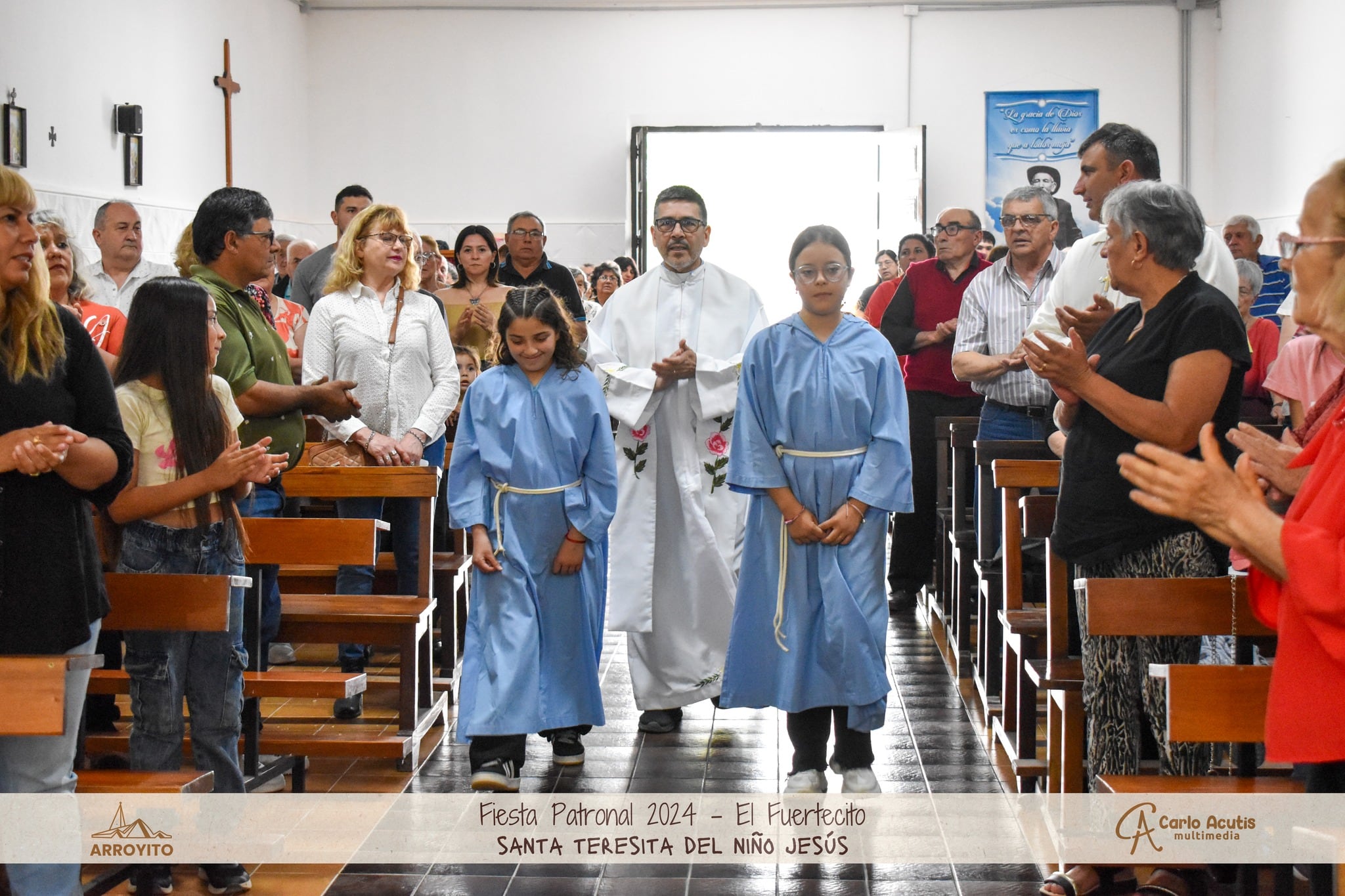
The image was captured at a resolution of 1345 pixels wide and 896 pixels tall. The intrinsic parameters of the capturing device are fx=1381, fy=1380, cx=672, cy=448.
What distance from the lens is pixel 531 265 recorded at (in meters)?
6.83

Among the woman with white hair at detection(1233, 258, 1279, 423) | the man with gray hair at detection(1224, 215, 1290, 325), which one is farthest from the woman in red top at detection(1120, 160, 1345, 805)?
the man with gray hair at detection(1224, 215, 1290, 325)

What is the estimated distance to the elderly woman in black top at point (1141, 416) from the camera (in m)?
2.96

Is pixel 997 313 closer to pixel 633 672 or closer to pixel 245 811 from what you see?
pixel 633 672

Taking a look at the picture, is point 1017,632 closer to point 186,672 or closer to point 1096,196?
point 1096,196

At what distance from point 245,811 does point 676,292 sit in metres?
2.37

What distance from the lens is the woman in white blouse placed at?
16.5 feet

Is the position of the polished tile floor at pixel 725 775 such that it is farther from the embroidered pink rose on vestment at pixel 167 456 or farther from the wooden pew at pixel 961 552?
the embroidered pink rose on vestment at pixel 167 456

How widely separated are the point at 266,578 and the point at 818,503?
1.71 m

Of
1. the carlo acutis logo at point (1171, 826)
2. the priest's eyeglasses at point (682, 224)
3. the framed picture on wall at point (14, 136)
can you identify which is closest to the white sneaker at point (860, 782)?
the carlo acutis logo at point (1171, 826)

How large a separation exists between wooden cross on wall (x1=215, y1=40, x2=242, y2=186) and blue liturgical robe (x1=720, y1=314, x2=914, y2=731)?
8.42m

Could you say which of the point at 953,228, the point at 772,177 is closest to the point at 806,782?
the point at 953,228

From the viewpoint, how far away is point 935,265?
660cm

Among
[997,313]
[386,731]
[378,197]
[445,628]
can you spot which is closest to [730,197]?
[378,197]

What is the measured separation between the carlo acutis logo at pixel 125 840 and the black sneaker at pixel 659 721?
6.89ft
